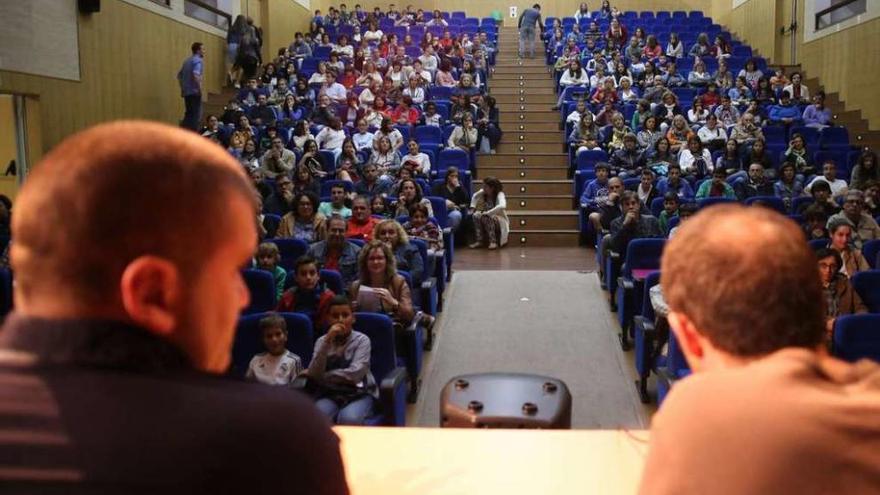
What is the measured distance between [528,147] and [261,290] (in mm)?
7230

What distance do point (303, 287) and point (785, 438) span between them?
12.6ft

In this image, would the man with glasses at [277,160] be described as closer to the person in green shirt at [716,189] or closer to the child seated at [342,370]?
the person in green shirt at [716,189]

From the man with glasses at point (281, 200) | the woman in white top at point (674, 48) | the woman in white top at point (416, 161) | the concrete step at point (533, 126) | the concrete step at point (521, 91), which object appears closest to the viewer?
the man with glasses at point (281, 200)

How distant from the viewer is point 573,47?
14320mm

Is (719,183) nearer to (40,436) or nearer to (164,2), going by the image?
(164,2)

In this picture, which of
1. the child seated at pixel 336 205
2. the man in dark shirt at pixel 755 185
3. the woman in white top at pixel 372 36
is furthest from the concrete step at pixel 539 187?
the woman in white top at pixel 372 36

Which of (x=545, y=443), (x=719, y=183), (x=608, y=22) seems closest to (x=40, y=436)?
(x=545, y=443)

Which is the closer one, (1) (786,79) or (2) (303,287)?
(2) (303,287)

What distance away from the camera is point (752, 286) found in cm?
100

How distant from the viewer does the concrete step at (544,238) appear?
29.2 feet

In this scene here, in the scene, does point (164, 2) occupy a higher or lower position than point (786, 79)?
A: higher

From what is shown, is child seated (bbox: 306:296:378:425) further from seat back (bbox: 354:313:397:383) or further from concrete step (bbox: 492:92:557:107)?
concrete step (bbox: 492:92:557:107)

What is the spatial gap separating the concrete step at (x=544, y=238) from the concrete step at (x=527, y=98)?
15.7 feet

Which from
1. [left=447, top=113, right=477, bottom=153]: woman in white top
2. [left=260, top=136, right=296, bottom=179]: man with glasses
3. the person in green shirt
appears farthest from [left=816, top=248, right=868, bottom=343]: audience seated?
[left=447, top=113, right=477, bottom=153]: woman in white top
